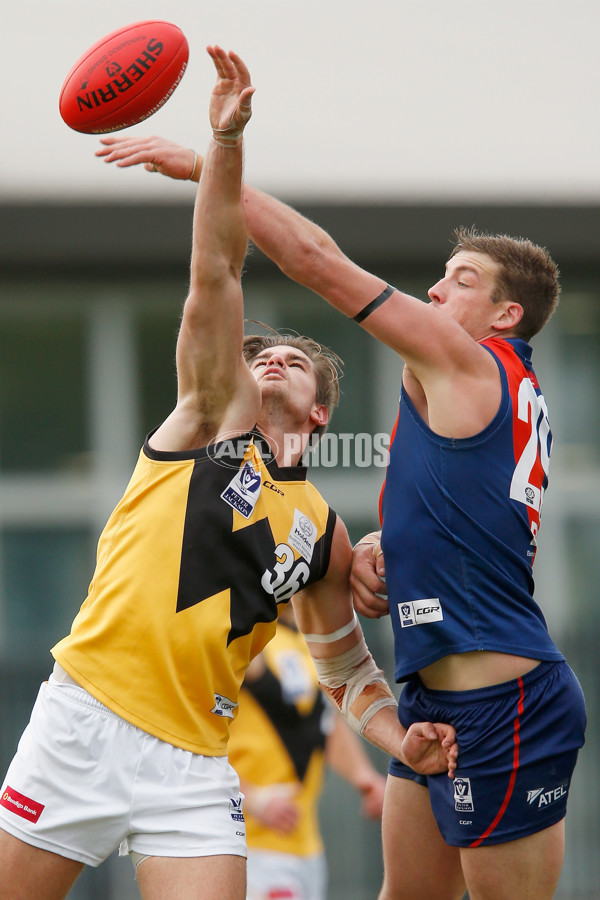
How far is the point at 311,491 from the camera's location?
4.27 m

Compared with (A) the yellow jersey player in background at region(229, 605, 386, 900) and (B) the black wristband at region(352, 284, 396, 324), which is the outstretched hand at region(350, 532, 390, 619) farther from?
(A) the yellow jersey player in background at region(229, 605, 386, 900)

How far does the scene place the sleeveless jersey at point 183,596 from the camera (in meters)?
3.63

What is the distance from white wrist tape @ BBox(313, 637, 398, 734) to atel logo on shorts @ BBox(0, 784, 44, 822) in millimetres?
1420

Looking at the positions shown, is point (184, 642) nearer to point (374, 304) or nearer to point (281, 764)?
point (374, 304)

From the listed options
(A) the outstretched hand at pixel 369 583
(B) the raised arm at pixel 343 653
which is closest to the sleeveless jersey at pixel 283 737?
(B) the raised arm at pixel 343 653

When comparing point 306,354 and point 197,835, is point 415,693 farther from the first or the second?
point 306,354

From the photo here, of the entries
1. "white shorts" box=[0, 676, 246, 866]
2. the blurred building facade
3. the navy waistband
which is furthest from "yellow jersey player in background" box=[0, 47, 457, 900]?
the blurred building facade

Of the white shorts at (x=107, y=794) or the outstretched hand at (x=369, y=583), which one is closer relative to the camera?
the white shorts at (x=107, y=794)

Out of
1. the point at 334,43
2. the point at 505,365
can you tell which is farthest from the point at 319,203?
the point at 505,365

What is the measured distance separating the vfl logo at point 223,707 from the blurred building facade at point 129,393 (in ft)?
20.8

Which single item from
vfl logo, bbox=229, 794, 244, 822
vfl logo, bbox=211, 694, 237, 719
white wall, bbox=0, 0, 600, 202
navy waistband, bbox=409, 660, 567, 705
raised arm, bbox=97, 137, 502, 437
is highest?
white wall, bbox=0, 0, 600, 202

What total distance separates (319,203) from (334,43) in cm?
146

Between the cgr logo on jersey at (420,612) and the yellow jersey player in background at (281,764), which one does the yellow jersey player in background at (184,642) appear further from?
the yellow jersey player in background at (281,764)

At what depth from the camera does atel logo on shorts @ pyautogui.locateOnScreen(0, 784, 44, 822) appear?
350 cm
